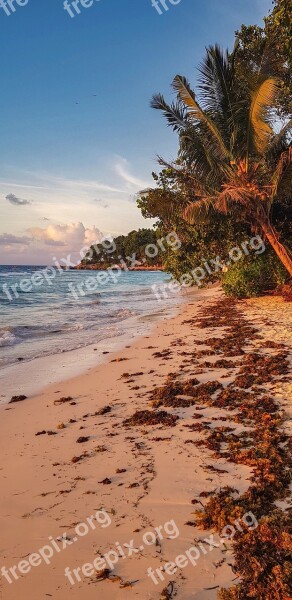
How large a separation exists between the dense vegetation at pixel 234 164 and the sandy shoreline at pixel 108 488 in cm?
882

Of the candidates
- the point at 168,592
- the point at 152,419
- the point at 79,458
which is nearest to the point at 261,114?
the point at 152,419

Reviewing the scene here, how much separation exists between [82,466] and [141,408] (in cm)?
167

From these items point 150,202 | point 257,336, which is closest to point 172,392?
point 257,336

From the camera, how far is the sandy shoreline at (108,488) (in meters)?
2.60

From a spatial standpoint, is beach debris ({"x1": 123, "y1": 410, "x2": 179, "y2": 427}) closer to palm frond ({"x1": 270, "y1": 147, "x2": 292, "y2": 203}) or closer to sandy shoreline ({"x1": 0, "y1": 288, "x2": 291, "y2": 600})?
sandy shoreline ({"x1": 0, "y1": 288, "x2": 291, "y2": 600})

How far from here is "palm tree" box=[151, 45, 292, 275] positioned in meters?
12.8

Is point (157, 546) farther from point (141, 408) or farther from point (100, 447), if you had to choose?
point (141, 408)

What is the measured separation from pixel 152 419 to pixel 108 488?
1.55 m

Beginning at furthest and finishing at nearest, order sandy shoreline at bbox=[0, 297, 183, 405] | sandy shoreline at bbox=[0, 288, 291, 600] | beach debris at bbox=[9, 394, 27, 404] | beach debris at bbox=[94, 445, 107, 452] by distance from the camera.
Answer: sandy shoreline at bbox=[0, 297, 183, 405]
beach debris at bbox=[9, 394, 27, 404]
beach debris at bbox=[94, 445, 107, 452]
sandy shoreline at bbox=[0, 288, 291, 600]

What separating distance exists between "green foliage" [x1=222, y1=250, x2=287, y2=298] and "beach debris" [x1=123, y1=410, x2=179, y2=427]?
13.0 metres

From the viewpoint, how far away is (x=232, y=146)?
1376cm

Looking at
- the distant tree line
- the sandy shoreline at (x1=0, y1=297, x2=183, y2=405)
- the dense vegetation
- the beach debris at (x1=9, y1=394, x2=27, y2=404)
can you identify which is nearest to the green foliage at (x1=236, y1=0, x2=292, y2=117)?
the dense vegetation

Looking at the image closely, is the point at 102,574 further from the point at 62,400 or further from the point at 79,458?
the point at 62,400

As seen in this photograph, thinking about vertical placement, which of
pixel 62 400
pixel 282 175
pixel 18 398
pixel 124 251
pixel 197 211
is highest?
pixel 124 251
